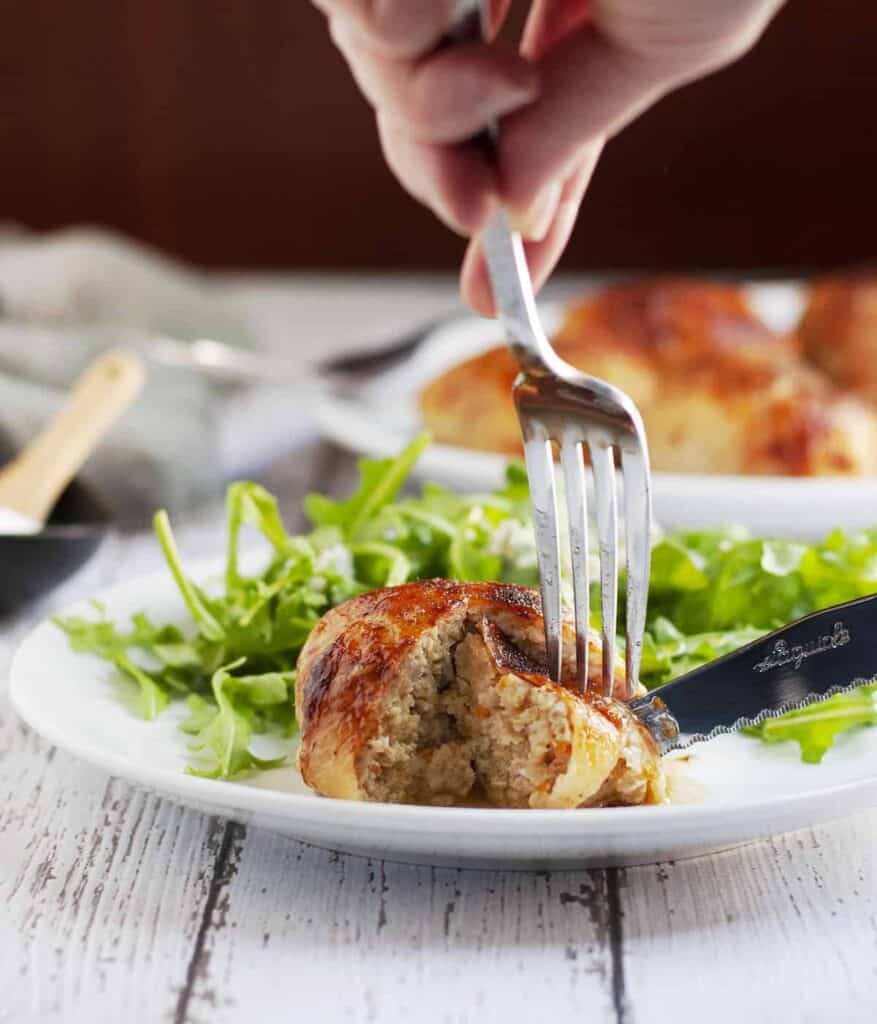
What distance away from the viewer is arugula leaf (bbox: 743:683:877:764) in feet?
6.97

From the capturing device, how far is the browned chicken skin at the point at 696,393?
3586mm

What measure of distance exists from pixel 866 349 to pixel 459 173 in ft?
8.24

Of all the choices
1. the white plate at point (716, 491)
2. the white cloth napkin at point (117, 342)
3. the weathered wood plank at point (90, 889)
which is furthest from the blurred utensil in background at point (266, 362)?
the weathered wood plank at point (90, 889)

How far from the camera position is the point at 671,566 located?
8.52 feet

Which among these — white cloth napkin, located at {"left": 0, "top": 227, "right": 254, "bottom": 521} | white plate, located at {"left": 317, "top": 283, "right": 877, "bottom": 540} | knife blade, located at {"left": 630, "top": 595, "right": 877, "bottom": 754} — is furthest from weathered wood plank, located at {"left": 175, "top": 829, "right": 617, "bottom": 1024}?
white cloth napkin, located at {"left": 0, "top": 227, "right": 254, "bottom": 521}

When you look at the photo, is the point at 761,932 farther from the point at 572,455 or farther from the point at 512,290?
the point at 512,290

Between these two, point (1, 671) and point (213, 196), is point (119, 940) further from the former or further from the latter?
point (213, 196)

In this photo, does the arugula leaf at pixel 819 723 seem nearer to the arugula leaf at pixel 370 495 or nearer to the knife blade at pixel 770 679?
the knife blade at pixel 770 679

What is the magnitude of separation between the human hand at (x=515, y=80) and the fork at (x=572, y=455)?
0.04 metres

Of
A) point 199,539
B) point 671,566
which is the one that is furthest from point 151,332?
point 671,566

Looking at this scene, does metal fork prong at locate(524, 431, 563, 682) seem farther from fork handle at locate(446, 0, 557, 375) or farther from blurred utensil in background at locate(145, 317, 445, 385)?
blurred utensil in background at locate(145, 317, 445, 385)

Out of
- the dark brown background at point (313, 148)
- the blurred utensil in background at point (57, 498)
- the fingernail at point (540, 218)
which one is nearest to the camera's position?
the fingernail at point (540, 218)

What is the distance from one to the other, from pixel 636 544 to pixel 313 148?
5422mm

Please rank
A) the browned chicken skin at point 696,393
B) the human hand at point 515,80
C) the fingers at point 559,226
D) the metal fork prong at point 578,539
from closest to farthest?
the human hand at point 515,80, the metal fork prong at point 578,539, the fingers at point 559,226, the browned chicken skin at point 696,393
